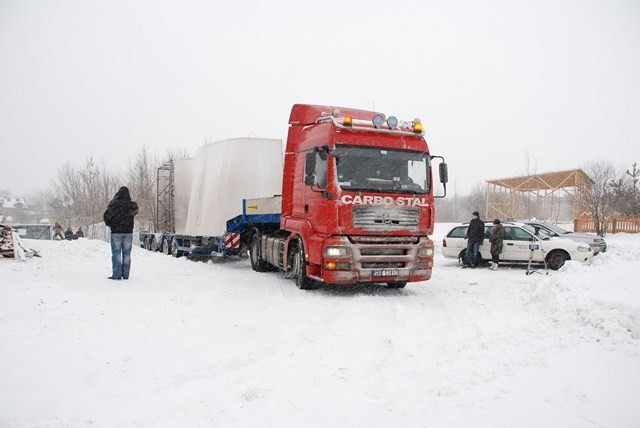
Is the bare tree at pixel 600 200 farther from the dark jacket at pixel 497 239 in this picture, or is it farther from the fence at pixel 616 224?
the dark jacket at pixel 497 239

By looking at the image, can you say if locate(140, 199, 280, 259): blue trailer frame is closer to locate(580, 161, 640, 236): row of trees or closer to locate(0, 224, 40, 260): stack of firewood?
locate(0, 224, 40, 260): stack of firewood

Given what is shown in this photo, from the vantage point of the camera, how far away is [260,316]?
693 centimetres

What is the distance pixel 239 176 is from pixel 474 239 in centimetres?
767

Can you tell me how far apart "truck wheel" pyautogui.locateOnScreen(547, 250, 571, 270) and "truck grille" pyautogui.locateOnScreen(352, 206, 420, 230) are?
7.27m

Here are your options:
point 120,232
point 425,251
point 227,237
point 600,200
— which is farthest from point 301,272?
point 600,200

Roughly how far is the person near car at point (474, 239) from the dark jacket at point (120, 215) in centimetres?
1005

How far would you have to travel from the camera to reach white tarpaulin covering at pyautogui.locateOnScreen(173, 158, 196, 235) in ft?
56.5

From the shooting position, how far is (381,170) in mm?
8812

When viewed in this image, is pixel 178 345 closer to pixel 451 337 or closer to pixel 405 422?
pixel 405 422

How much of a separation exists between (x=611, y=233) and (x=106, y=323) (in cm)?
3029

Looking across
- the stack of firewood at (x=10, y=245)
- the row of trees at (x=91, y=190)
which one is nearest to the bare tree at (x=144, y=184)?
the row of trees at (x=91, y=190)

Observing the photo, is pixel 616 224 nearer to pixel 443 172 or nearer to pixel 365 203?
pixel 443 172

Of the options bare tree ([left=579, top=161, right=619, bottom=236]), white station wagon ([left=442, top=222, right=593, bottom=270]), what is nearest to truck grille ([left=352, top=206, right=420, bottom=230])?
white station wagon ([left=442, top=222, right=593, bottom=270])

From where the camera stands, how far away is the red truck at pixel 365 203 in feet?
27.7
